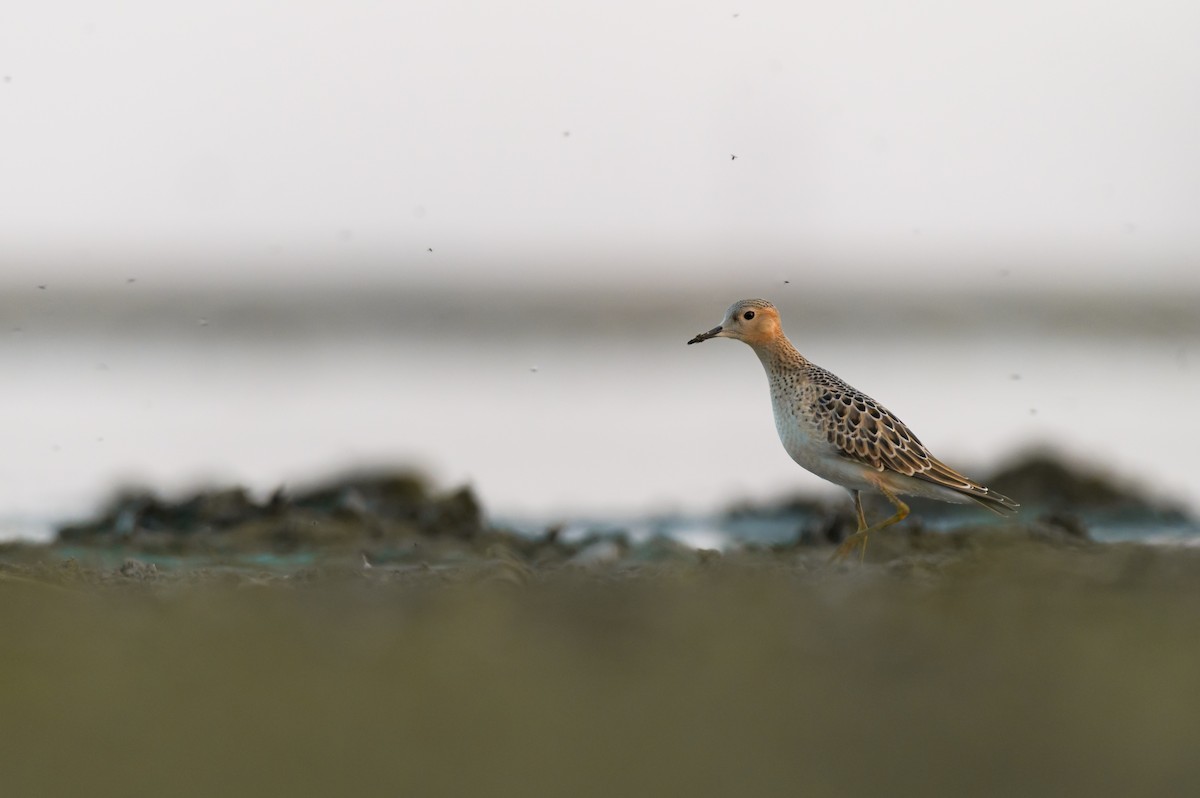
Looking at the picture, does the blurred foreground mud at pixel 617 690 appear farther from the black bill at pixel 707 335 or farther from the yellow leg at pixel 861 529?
the black bill at pixel 707 335

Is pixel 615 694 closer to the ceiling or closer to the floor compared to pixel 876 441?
closer to the ceiling

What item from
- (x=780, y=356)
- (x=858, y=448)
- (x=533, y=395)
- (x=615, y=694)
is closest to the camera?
(x=615, y=694)

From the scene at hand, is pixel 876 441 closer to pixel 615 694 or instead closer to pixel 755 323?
pixel 755 323

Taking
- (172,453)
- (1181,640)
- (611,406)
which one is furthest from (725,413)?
(1181,640)

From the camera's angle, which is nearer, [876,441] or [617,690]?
[617,690]

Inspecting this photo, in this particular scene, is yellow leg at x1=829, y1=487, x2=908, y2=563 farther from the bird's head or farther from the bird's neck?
the bird's head

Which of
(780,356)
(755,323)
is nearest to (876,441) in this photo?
(780,356)

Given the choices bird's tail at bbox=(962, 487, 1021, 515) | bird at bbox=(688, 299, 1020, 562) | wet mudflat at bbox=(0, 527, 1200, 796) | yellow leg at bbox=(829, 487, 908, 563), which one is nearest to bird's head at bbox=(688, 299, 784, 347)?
bird at bbox=(688, 299, 1020, 562)
